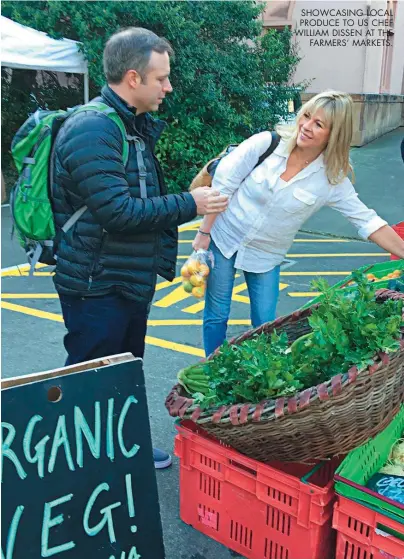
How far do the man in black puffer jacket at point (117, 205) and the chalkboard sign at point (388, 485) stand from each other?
1.17 metres

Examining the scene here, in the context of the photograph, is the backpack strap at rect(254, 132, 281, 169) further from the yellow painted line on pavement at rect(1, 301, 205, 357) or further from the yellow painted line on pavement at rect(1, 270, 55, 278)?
the yellow painted line on pavement at rect(1, 270, 55, 278)

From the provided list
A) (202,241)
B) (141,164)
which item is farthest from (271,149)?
(141,164)

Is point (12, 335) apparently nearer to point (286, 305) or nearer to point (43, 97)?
point (286, 305)

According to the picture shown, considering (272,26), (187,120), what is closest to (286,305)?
(187,120)

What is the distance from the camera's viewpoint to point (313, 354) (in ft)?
6.88

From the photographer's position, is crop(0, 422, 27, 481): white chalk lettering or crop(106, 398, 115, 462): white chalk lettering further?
crop(106, 398, 115, 462): white chalk lettering

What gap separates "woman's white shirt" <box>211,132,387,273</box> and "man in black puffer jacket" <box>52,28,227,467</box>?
0.51 meters

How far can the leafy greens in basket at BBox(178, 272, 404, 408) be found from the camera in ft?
6.49

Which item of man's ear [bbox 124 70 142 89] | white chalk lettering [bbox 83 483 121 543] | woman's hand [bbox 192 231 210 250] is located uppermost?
man's ear [bbox 124 70 142 89]

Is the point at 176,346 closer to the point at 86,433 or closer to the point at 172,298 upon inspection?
the point at 172,298

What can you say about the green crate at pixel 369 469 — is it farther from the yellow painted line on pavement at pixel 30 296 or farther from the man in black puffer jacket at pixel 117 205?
the yellow painted line on pavement at pixel 30 296

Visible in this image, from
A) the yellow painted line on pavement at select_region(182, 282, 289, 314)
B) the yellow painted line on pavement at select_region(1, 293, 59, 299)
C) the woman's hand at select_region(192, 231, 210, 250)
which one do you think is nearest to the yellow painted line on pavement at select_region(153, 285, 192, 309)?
the yellow painted line on pavement at select_region(182, 282, 289, 314)

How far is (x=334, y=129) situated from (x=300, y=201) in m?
0.39

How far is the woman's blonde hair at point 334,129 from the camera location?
106 inches
